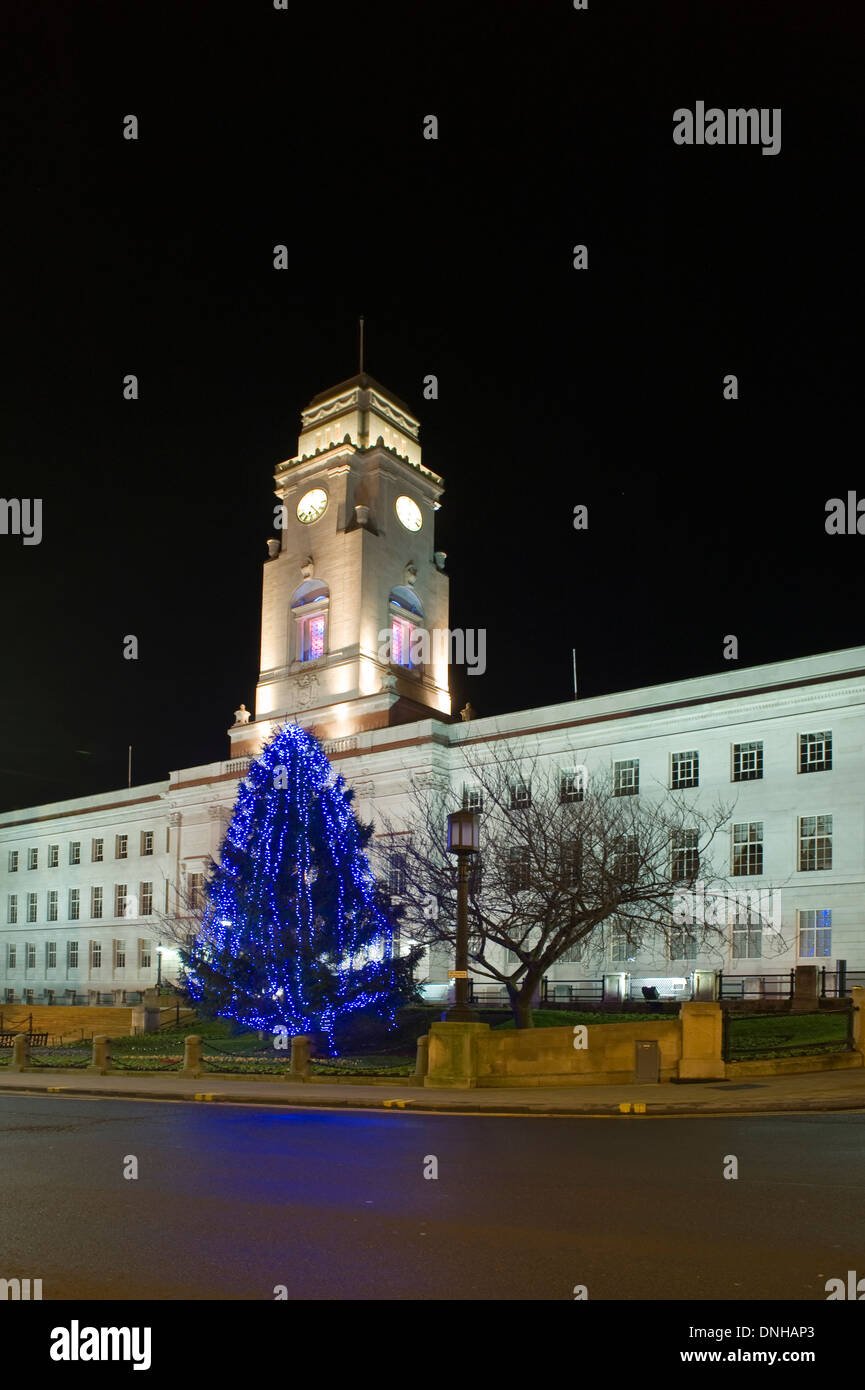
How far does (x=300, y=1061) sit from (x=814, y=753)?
29651mm

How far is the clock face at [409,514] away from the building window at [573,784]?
2452cm

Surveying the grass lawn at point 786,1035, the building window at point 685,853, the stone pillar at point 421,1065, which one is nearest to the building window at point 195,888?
the building window at point 685,853

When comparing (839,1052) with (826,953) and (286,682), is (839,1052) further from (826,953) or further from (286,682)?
(286,682)

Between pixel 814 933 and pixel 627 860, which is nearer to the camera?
pixel 627 860

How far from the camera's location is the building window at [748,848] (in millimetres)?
48531

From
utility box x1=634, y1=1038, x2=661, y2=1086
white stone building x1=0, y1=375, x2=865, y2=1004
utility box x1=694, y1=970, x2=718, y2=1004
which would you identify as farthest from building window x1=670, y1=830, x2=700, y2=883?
utility box x1=634, y1=1038, x2=661, y2=1086

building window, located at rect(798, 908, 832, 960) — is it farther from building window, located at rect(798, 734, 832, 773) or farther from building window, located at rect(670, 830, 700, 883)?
building window, located at rect(798, 734, 832, 773)

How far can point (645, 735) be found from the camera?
53.2 m

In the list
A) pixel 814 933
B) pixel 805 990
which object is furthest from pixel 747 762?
pixel 805 990

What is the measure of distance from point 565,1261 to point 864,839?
1614 inches

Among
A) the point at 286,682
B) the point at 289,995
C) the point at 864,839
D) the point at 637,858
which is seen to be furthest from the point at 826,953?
the point at 286,682

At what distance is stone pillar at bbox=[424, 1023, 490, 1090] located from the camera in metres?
22.4

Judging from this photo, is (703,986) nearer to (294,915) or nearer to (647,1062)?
(294,915)

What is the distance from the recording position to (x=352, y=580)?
68438mm
